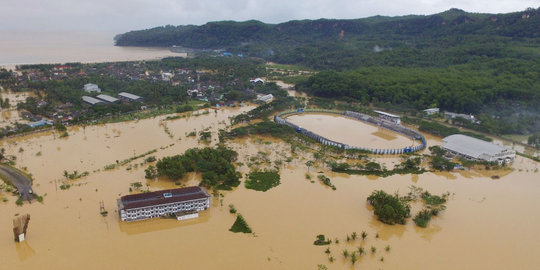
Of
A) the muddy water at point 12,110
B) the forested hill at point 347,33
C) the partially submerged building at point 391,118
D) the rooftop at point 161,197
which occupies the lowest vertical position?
the rooftop at point 161,197

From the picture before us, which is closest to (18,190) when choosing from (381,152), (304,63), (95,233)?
(95,233)

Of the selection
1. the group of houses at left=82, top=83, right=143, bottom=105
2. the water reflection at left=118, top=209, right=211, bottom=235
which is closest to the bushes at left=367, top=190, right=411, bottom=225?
the water reflection at left=118, top=209, right=211, bottom=235

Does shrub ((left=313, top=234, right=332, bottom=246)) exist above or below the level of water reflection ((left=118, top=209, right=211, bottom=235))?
below

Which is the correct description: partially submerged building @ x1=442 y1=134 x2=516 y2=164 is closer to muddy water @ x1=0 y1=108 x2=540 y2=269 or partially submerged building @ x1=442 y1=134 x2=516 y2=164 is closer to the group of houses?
muddy water @ x1=0 y1=108 x2=540 y2=269

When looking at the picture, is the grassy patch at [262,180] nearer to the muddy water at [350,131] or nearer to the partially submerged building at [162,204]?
the partially submerged building at [162,204]

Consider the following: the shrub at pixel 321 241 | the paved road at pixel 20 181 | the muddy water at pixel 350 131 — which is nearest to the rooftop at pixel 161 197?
the paved road at pixel 20 181

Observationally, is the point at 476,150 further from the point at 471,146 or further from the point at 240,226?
the point at 240,226

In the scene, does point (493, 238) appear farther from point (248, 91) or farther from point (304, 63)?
point (304, 63)
